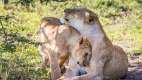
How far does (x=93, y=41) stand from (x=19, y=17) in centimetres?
577

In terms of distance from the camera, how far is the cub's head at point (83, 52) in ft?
19.7

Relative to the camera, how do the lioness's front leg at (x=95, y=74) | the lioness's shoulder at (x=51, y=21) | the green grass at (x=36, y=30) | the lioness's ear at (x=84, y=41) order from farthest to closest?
the lioness's shoulder at (x=51, y=21), the green grass at (x=36, y=30), the lioness's ear at (x=84, y=41), the lioness's front leg at (x=95, y=74)

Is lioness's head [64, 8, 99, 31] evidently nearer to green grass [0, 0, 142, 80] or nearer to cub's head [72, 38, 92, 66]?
cub's head [72, 38, 92, 66]

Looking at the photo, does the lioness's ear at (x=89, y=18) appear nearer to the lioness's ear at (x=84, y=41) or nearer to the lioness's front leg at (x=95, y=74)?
the lioness's ear at (x=84, y=41)

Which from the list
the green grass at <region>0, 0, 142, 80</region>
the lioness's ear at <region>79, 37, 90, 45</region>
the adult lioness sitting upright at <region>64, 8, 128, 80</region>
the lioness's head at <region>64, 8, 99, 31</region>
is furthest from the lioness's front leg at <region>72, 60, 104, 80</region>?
the green grass at <region>0, 0, 142, 80</region>

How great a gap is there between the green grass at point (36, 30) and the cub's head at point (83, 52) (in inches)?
18.3

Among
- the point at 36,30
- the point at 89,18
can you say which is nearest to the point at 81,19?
the point at 89,18

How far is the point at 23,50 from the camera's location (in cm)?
721

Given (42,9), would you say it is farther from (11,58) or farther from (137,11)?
(11,58)

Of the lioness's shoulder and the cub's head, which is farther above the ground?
the lioness's shoulder

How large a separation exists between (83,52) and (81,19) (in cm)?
46

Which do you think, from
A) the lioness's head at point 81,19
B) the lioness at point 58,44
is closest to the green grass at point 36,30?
the lioness at point 58,44

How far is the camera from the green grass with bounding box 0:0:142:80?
6.24 m

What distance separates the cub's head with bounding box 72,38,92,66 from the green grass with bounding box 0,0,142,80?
466 millimetres
